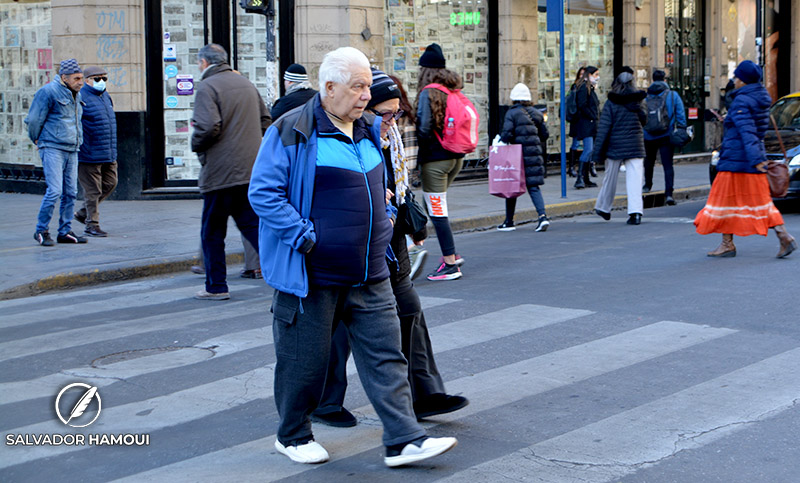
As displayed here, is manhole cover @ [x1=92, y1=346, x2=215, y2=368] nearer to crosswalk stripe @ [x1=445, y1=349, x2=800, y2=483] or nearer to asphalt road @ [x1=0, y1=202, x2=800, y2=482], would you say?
asphalt road @ [x1=0, y1=202, x2=800, y2=482]

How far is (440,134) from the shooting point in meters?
9.12

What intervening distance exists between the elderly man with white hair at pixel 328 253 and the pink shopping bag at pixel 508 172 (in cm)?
814

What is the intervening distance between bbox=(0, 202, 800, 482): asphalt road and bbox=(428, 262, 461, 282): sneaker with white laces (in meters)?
0.12

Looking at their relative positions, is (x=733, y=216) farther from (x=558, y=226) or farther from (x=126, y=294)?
(x=126, y=294)

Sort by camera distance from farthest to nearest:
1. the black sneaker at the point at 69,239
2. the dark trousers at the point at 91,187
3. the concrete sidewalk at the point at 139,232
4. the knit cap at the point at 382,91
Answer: the dark trousers at the point at 91,187 < the black sneaker at the point at 69,239 < the concrete sidewalk at the point at 139,232 < the knit cap at the point at 382,91

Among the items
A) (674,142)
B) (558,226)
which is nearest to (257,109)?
(558,226)

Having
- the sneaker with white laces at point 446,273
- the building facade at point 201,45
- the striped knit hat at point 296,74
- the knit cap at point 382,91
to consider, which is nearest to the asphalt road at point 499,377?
the sneaker with white laces at point 446,273

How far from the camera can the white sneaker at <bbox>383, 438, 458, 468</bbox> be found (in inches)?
175

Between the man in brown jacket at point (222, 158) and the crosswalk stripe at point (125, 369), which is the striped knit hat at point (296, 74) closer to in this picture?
the man in brown jacket at point (222, 158)

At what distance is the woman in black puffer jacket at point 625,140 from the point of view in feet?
43.2

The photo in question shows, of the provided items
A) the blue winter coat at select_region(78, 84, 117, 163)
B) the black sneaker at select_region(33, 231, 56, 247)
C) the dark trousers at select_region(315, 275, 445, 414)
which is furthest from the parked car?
the dark trousers at select_region(315, 275, 445, 414)

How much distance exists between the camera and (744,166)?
9805mm

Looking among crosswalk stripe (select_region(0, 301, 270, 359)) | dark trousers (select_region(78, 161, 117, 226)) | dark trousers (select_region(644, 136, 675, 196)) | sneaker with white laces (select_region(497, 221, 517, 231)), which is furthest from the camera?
dark trousers (select_region(644, 136, 675, 196))

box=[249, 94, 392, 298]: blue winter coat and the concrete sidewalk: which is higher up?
box=[249, 94, 392, 298]: blue winter coat
